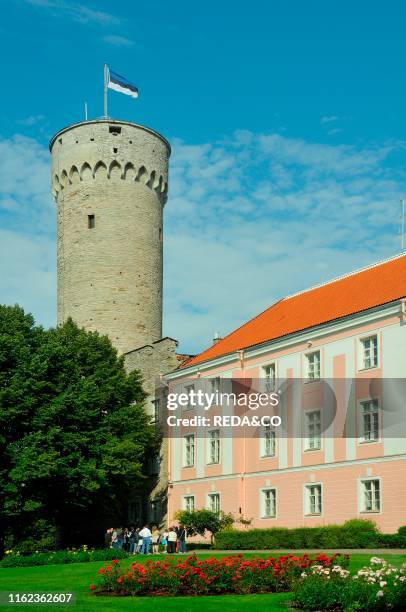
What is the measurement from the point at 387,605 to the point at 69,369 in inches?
1326

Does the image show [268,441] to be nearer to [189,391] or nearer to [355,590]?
[189,391]

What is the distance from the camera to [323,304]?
47.6 meters

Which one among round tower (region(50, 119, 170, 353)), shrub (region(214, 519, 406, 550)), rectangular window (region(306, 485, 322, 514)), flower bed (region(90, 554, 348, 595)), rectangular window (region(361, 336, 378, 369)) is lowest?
shrub (region(214, 519, 406, 550))

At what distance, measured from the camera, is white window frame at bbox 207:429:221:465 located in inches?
1944

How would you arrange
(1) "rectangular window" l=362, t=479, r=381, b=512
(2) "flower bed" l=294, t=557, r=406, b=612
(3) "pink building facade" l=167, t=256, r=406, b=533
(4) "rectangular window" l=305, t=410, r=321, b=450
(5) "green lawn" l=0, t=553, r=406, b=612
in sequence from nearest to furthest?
(2) "flower bed" l=294, t=557, r=406, b=612 → (5) "green lawn" l=0, t=553, r=406, b=612 → (1) "rectangular window" l=362, t=479, r=381, b=512 → (3) "pink building facade" l=167, t=256, r=406, b=533 → (4) "rectangular window" l=305, t=410, r=321, b=450

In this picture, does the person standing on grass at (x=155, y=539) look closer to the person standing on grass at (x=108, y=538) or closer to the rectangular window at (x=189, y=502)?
the rectangular window at (x=189, y=502)

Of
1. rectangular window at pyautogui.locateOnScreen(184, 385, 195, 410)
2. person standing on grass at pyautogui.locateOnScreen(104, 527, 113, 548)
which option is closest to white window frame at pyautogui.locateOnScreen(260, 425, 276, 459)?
rectangular window at pyautogui.locateOnScreen(184, 385, 195, 410)

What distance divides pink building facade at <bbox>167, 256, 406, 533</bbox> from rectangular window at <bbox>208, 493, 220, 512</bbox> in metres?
0.07

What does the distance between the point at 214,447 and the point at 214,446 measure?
0.21 feet

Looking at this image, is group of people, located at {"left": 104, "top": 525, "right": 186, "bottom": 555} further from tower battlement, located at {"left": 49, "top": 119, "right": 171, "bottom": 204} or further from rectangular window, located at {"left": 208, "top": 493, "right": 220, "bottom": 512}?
tower battlement, located at {"left": 49, "top": 119, "right": 171, "bottom": 204}

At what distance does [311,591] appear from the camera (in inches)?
698

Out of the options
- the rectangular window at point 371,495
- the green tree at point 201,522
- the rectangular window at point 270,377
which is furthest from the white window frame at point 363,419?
the green tree at point 201,522

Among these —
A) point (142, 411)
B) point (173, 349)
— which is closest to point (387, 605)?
point (142, 411)

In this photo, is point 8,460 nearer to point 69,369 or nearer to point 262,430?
point 69,369
